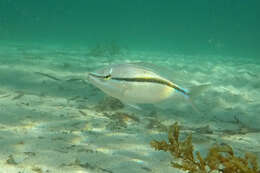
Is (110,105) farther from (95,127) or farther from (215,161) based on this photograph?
(215,161)

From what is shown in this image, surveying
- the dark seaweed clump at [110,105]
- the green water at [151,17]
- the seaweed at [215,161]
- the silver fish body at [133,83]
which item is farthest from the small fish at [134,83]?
the green water at [151,17]

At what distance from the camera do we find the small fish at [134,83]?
2.06 meters

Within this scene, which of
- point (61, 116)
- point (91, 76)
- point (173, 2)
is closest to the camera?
point (91, 76)

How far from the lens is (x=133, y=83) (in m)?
2.10

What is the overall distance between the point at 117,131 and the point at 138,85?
1.34 m

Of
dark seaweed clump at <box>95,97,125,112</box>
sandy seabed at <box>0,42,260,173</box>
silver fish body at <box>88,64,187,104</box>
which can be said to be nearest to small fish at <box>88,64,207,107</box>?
silver fish body at <box>88,64,187,104</box>

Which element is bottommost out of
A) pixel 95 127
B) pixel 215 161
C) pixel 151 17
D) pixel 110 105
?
pixel 215 161

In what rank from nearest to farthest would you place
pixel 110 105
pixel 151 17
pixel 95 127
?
pixel 95 127 < pixel 110 105 < pixel 151 17

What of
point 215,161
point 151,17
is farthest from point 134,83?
point 151,17

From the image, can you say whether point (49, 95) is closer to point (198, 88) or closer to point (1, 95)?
point (1, 95)

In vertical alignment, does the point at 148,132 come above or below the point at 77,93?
below

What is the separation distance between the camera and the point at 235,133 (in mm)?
3678

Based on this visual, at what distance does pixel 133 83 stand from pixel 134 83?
0.01 meters

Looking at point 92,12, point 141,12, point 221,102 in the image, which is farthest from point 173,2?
point 221,102
